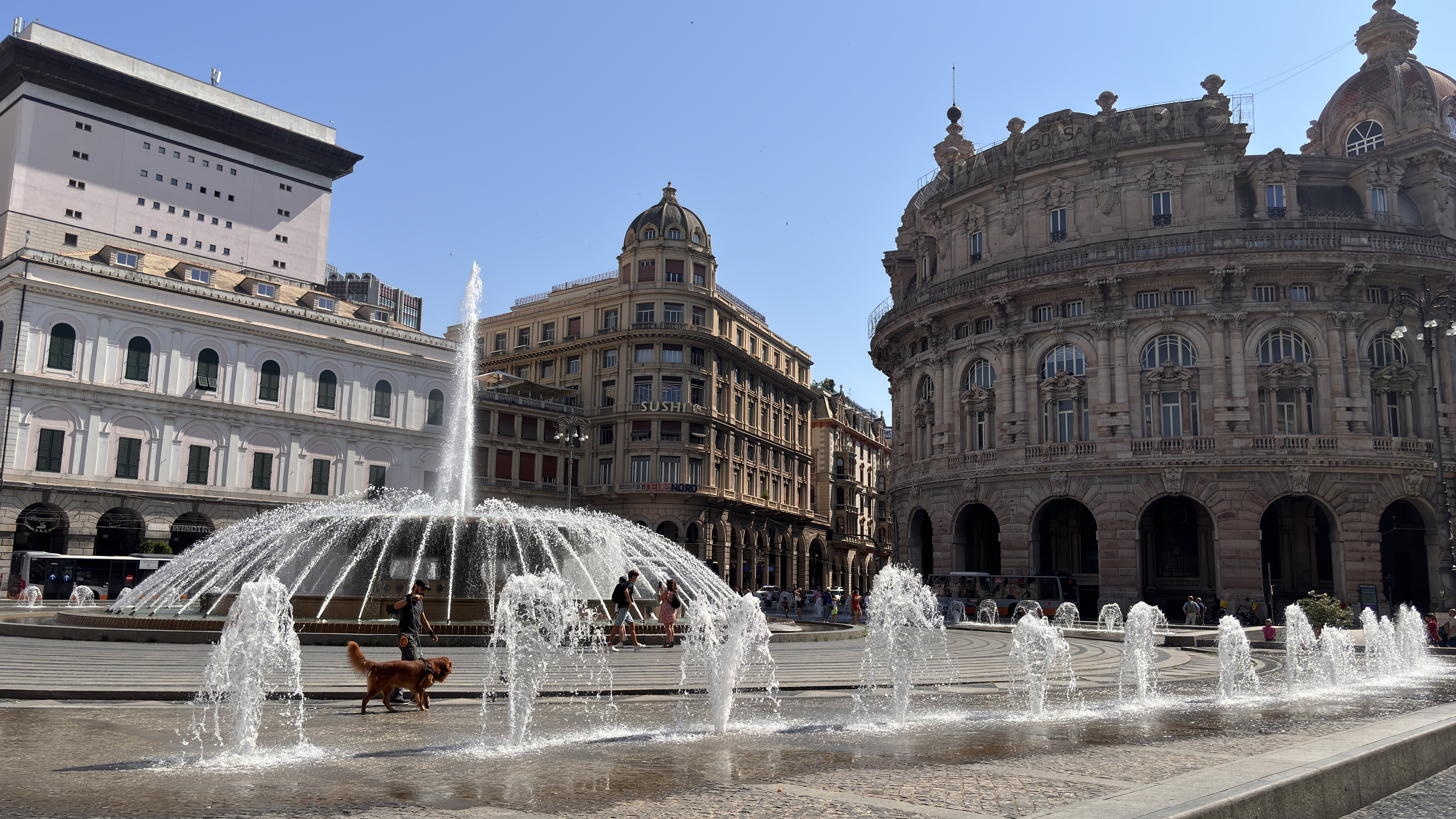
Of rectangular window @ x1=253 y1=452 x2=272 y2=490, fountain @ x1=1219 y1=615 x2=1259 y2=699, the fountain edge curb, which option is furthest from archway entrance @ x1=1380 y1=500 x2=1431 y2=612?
rectangular window @ x1=253 y1=452 x2=272 y2=490

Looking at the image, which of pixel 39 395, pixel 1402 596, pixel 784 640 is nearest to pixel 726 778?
pixel 784 640

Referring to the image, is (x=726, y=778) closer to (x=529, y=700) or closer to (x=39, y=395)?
(x=529, y=700)

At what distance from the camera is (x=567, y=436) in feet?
193

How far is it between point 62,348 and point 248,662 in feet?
138

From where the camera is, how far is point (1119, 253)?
38750 millimetres

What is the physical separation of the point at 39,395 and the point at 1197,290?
4673 centimetres

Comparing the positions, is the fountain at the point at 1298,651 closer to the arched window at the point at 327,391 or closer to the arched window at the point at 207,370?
the arched window at the point at 327,391

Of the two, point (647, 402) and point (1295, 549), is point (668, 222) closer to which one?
point (647, 402)

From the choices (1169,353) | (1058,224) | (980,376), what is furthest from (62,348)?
(1169,353)

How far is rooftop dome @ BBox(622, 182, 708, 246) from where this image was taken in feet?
208

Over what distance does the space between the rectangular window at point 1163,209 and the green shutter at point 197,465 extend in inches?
1674

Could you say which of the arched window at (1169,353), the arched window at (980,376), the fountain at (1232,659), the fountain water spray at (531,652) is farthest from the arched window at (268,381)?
the fountain at (1232,659)

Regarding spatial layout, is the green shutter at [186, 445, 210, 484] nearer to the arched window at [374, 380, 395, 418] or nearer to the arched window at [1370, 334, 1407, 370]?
the arched window at [374, 380, 395, 418]

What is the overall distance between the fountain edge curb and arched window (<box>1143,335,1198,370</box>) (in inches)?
1270
